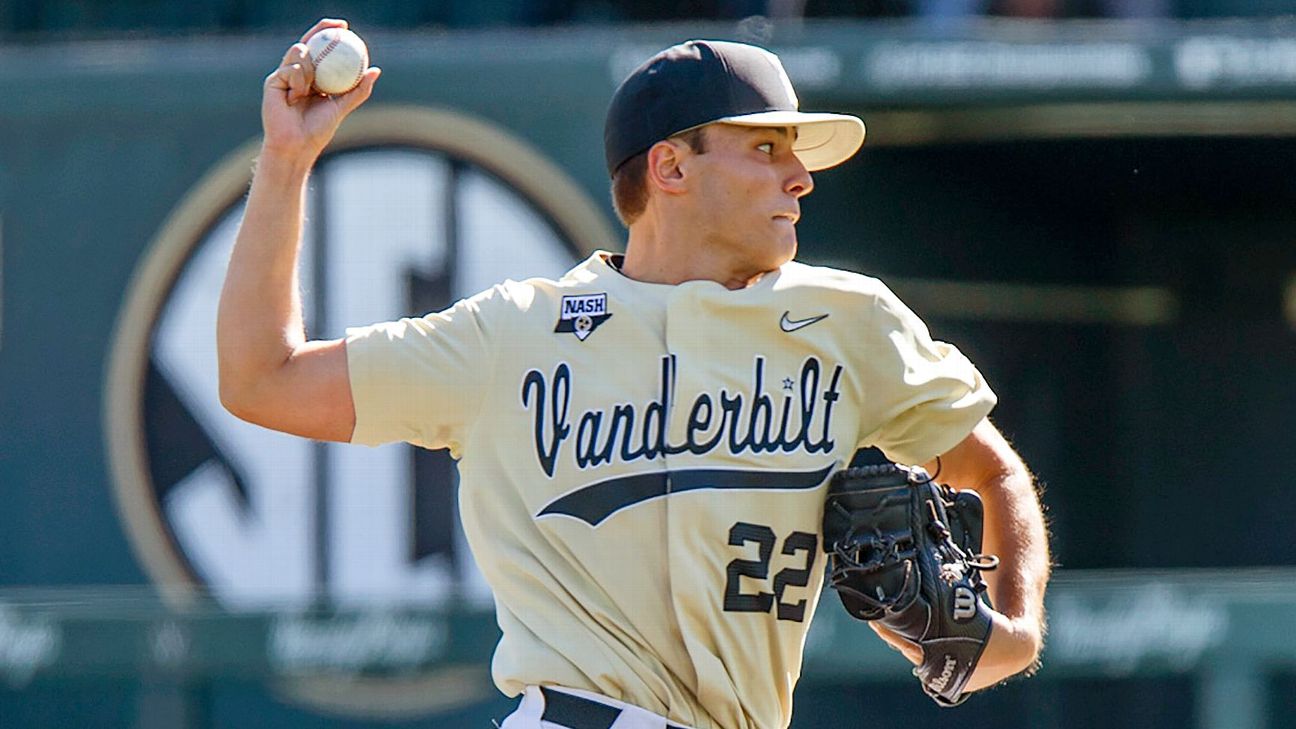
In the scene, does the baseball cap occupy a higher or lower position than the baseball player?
higher

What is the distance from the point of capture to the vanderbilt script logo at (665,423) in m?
2.50

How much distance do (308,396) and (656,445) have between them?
1.39 ft

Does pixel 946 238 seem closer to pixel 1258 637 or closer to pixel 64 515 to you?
pixel 1258 637

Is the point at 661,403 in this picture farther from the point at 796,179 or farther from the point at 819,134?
the point at 819,134

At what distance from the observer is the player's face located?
2.59 meters

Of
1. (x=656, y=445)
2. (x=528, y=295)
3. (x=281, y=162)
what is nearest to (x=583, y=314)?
(x=528, y=295)

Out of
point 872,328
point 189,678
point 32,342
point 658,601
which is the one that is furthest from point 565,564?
point 32,342

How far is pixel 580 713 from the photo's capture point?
2.46 metres

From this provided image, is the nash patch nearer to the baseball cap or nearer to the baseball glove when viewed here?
the baseball cap

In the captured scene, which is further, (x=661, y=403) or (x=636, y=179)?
(x=636, y=179)

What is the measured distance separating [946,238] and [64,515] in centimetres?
269

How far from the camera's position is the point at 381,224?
227 inches

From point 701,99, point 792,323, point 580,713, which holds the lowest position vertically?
point 580,713

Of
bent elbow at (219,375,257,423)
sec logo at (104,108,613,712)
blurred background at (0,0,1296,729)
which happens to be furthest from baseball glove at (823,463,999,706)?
sec logo at (104,108,613,712)
